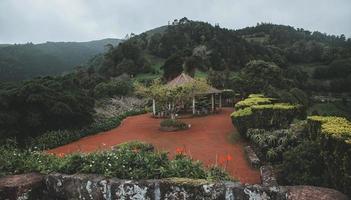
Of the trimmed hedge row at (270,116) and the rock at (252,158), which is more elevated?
the trimmed hedge row at (270,116)

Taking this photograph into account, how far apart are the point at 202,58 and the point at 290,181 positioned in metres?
48.1

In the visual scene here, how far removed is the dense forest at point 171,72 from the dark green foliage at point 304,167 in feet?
31.7

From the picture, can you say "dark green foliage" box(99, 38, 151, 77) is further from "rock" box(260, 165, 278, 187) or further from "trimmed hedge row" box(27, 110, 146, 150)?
"rock" box(260, 165, 278, 187)

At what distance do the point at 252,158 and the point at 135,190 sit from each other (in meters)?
7.01

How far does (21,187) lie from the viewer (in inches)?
216

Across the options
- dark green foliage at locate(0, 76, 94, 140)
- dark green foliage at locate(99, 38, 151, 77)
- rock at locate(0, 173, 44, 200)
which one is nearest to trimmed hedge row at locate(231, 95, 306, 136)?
dark green foliage at locate(0, 76, 94, 140)

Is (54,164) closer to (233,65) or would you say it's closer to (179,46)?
(233,65)

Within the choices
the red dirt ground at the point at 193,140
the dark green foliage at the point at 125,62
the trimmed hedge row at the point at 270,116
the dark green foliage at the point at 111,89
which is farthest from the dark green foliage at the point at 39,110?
the dark green foliage at the point at 125,62

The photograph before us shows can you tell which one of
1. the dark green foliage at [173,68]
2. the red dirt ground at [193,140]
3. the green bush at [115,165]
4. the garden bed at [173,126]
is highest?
the dark green foliage at [173,68]

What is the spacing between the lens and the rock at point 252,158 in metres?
11.2

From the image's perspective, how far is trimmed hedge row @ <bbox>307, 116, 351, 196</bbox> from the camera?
6.25 metres

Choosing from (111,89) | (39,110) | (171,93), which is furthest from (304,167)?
(111,89)

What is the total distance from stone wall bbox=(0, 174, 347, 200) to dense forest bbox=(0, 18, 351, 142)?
11770 mm

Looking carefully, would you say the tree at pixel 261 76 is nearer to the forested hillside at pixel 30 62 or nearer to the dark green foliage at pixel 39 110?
the dark green foliage at pixel 39 110
